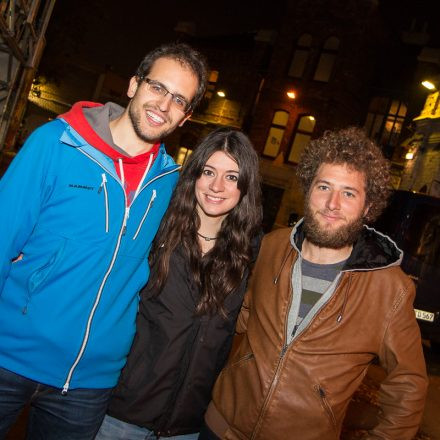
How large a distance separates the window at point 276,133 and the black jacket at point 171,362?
59.9 feet

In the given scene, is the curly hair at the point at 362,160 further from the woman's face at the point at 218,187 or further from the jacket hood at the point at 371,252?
the woman's face at the point at 218,187

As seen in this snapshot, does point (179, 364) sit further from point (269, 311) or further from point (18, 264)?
point (18, 264)

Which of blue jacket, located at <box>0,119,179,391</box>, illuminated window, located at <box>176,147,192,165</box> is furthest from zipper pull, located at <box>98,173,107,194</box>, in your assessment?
illuminated window, located at <box>176,147,192,165</box>

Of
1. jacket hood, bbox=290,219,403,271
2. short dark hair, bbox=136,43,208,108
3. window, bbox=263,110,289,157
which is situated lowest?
jacket hood, bbox=290,219,403,271

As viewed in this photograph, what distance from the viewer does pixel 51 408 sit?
2.17 meters

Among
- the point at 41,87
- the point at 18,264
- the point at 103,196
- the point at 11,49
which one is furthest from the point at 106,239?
the point at 41,87

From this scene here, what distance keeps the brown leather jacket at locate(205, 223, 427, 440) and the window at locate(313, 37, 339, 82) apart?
19.1m

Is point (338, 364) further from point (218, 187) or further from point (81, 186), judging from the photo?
point (81, 186)

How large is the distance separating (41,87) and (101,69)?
5431 millimetres

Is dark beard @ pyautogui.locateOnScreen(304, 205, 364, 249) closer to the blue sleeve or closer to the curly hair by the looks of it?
the curly hair

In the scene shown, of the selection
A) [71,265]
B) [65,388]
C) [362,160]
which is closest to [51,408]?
[65,388]

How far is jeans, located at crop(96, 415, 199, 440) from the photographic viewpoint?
2408 millimetres

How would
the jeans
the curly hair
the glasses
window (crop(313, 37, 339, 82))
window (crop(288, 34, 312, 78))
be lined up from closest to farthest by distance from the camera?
the jeans < the glasses < the curly hair < window (crop(313, 37, 339, 82)) < window (crop(288, 34, 312, 78))

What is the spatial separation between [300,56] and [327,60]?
4.70ft
